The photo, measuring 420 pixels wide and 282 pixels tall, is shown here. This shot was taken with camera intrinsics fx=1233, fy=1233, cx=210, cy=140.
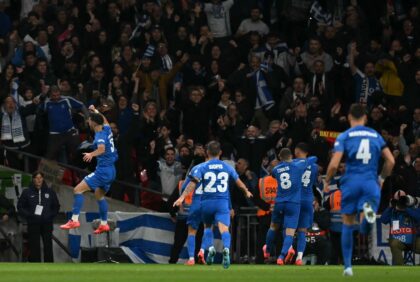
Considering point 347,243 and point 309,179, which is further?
point 309,179

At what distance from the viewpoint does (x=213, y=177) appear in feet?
74.0

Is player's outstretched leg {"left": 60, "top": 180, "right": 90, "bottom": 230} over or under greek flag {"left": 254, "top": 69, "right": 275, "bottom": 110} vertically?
under

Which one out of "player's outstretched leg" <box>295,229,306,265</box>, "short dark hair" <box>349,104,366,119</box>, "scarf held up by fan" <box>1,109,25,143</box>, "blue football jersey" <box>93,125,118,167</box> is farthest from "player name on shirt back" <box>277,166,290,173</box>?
"scarf held up by fan" <box>1,109,25,143</box>

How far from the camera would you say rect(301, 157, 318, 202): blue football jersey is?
24.2 metres

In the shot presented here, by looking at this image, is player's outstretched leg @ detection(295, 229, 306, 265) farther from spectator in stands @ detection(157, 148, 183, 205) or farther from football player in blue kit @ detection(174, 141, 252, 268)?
spectator in stands @ detection(157, 148, 183, 205)

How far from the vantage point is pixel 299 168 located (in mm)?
24141

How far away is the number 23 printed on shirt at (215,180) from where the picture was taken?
22.5 m

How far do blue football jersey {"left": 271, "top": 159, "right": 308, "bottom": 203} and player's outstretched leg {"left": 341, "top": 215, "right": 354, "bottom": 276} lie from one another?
6436 mm

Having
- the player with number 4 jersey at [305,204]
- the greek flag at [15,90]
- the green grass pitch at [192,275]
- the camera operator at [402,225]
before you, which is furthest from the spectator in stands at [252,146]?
the green grass pitch at [192,275]

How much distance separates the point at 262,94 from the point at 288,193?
578 centimetres

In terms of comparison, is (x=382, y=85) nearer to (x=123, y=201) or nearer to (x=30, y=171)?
(x=123, y=201)

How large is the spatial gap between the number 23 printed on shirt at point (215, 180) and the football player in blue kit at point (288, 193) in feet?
6.43

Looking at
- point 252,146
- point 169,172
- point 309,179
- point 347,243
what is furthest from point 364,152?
point 169,172

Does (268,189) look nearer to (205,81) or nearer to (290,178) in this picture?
(290,178)
